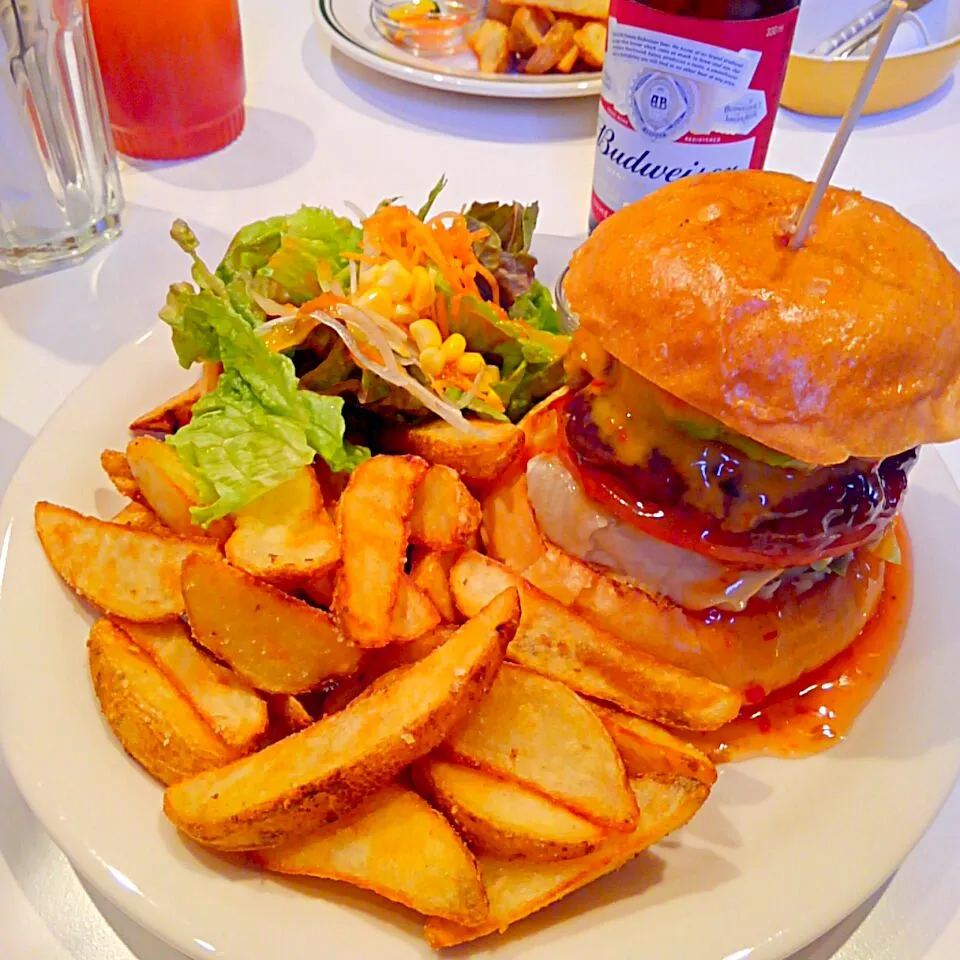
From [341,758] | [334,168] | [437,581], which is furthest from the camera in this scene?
[334,168]

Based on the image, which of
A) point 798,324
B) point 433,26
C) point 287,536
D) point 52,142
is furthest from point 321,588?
point 433,26

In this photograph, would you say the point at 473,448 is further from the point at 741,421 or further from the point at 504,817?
the point at 504,817

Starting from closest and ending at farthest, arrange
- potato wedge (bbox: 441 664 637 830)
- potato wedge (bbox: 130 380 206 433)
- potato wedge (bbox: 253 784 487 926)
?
potato wedge (bbox: 253 784 487 926) → potato wedge (bbox: 441 664 637 830) → potato wedge (bbox: 130 380 206 433)

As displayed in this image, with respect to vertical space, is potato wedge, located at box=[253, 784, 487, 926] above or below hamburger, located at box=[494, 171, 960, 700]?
below

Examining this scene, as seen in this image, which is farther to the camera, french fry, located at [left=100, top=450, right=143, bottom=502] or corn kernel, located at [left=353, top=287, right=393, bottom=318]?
corn kernel, located at [left=353, top=287, right=393, bottom=318]

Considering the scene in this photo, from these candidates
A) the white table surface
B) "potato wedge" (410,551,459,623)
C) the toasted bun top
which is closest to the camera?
the toasted bun top

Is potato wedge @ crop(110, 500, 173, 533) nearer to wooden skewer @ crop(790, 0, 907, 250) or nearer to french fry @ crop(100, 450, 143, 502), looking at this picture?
french fry @ crop(100, 450, 143, 502)

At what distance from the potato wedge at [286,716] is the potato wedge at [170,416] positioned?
0.67m

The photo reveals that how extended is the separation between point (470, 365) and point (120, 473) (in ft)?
2.21

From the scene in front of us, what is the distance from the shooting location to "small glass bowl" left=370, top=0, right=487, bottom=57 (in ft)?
10.7

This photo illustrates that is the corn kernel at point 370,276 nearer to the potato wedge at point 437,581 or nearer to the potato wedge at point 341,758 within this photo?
the potato wedge at point 437,581

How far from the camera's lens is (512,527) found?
168cm

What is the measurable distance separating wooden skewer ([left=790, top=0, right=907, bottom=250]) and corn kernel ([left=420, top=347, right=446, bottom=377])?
688 mm

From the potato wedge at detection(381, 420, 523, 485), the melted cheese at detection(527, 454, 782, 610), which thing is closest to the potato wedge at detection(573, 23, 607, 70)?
the potato wedge at detection(381, 420, 523, 485)
